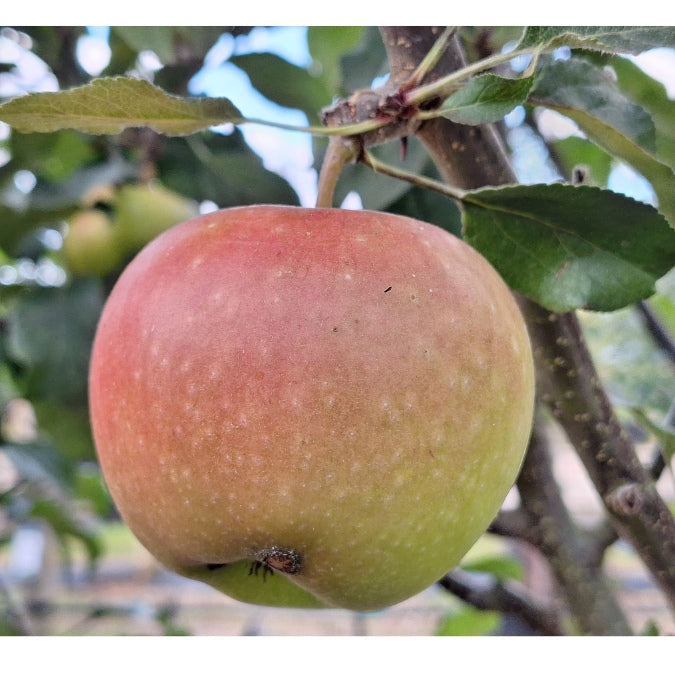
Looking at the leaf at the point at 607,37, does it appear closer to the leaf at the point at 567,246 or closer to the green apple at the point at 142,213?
the leaf at the point at 567,246

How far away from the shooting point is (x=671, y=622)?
640mm

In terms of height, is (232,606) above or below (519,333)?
below

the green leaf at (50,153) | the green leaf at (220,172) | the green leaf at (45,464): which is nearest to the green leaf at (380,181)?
the green leaf at (220,172)

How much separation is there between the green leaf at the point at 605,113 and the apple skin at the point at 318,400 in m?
0.12

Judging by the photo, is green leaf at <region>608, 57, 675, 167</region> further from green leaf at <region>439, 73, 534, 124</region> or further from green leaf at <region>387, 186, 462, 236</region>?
green leaf at <region>439, 73, 534, 124</region>

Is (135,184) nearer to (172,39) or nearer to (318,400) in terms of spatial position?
(172,39)

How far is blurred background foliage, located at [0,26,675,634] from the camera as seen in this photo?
32.1 inches

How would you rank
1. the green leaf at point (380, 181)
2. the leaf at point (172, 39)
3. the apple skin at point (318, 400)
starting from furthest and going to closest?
the leaf at point (172, 39), the green leaf at point (380, 181), the apple skin at point (318, 400)

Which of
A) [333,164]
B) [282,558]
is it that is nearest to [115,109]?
[333,164]

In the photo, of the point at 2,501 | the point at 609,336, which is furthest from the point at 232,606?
the point at 609,336

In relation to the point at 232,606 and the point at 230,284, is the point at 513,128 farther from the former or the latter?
the point at 232,606

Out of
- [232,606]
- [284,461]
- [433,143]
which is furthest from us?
[232,606]

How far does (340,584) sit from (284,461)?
0.09 m

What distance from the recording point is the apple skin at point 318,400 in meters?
0.33
